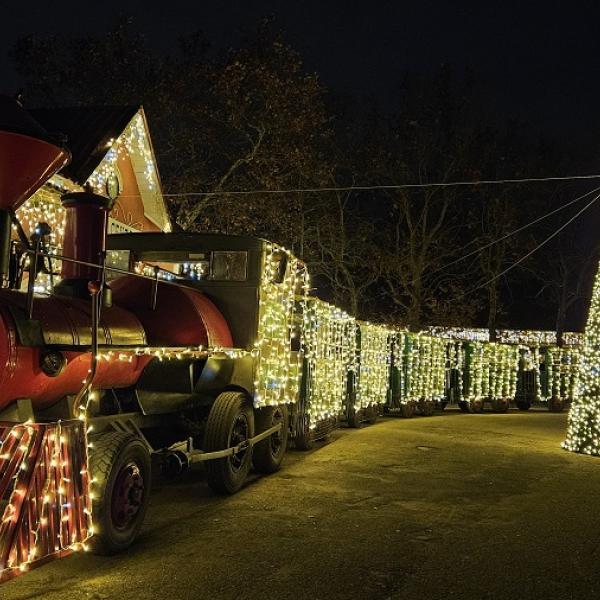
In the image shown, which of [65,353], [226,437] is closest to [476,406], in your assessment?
[226,437]

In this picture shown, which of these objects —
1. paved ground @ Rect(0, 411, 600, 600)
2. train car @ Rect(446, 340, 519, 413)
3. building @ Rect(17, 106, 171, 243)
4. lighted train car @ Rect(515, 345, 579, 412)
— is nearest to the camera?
paved ground @ Rect(0, 411, 600, 600)

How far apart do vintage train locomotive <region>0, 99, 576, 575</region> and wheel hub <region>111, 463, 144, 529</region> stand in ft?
0.04

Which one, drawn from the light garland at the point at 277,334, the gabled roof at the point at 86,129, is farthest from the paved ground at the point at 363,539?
the gabled roof at the point at 86,129

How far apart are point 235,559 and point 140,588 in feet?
2.90

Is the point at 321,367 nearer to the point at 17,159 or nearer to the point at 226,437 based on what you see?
the point at 226,437

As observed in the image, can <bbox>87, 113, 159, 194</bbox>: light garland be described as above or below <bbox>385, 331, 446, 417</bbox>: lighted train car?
above

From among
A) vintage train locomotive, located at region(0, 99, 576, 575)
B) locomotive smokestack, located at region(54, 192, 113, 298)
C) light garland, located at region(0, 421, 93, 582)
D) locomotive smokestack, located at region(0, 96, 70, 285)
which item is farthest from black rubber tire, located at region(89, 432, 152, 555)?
locomotive smokestack, located at region(0, 96, 70, 285)

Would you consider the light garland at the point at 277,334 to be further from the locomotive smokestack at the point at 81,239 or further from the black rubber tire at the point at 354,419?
the black rubber tire at the point at 354,419

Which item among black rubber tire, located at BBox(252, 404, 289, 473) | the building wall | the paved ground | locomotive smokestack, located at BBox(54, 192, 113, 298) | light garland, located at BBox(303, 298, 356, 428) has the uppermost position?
the building wall

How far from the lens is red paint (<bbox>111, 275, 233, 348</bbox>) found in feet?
21.6

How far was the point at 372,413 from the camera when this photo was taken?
1642 cm

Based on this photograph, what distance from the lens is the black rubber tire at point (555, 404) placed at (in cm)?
2422

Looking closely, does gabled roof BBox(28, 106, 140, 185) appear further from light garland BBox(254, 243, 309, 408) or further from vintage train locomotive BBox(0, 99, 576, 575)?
light garland BBox(254, 243, 309, 408)

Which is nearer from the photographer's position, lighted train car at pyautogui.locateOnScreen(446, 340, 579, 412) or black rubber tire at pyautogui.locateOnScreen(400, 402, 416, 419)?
black rubber tire at pyautogui.locateOnScreen(400, 402, 416, 419)
